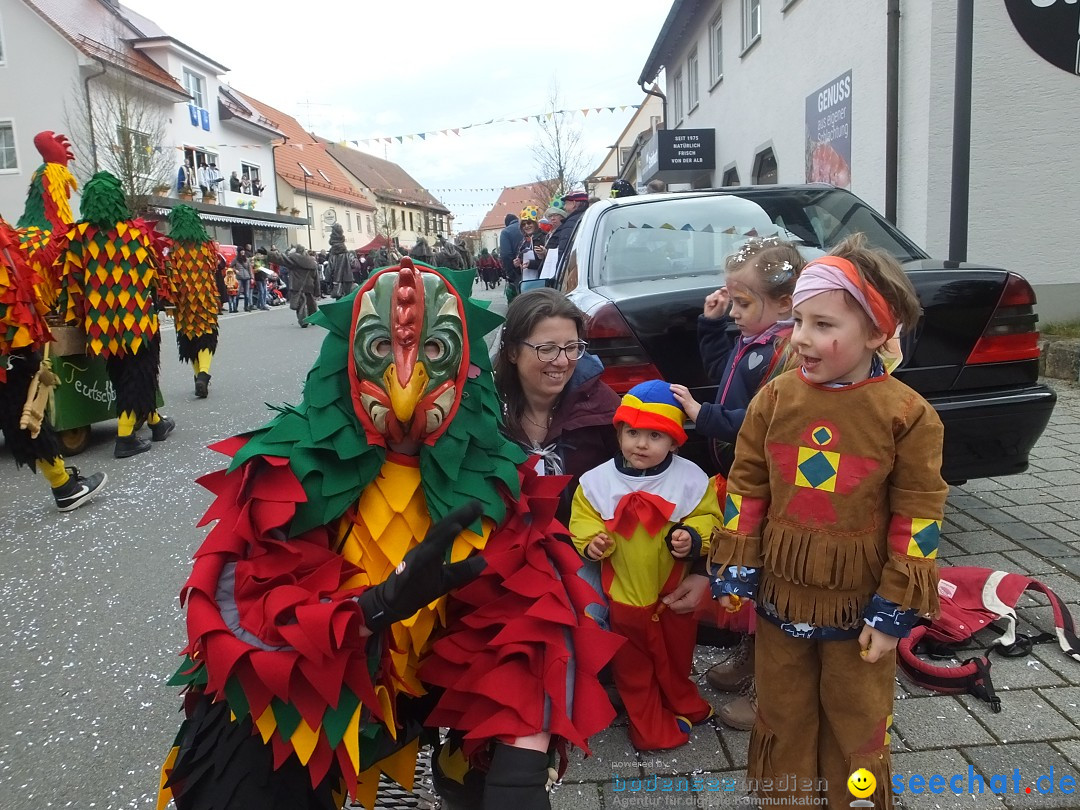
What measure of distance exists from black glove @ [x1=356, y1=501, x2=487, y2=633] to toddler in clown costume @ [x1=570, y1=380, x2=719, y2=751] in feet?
2.73

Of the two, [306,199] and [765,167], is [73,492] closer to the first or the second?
[765,167]

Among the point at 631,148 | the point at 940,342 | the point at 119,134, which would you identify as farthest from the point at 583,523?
the point at 631,148

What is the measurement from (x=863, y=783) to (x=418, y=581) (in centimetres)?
116

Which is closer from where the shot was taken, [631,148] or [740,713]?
[740,713]

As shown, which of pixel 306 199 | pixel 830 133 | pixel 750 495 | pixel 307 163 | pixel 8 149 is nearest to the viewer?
pixel 750 495

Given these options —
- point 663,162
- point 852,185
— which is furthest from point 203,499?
point 663,162

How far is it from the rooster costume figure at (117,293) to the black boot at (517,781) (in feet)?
17.5

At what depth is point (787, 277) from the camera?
7.95ft

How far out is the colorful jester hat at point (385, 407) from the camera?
165 cm

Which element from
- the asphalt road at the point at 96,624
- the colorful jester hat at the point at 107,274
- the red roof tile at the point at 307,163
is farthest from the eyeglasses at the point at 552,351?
the red roof tile at the point at 307,163

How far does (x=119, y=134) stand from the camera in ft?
78.3

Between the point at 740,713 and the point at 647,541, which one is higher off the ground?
the point at 647,541

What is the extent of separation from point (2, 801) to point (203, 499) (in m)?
2.89

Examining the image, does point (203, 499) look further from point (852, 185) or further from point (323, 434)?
point (852, 185)
